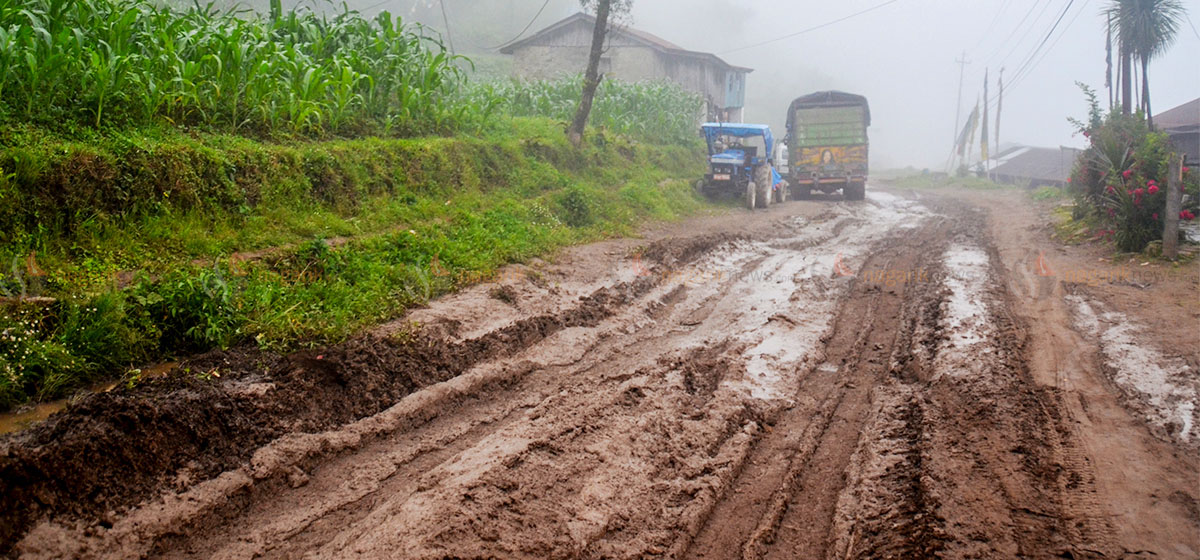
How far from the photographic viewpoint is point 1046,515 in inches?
139

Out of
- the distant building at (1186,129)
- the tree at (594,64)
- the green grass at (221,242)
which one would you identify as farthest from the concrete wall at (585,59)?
the green grass at (221,242)

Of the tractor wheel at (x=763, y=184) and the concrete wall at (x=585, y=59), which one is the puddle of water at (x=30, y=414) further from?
the concrete wall at (x=585, y=59)

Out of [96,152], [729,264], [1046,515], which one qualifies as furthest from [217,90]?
[1046,515]

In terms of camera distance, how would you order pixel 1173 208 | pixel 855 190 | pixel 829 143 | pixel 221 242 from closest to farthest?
pixel 221 242 → pixel 1173 208 → pixel 855 190 → pixel 829 143

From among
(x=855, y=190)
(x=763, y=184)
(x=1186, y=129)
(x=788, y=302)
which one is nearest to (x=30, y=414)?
(x=788, y=302)

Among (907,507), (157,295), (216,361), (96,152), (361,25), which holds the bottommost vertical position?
(907,507)

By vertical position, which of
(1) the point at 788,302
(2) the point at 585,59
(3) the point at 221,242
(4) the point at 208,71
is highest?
(2) the point at 585,59

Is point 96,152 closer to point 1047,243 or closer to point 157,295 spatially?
point 157,295

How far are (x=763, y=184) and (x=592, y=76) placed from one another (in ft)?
16.4

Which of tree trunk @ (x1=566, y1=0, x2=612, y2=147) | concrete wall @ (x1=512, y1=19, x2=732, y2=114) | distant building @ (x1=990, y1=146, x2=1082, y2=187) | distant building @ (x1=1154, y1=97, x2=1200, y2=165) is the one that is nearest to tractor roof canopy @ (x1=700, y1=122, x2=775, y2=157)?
tree trunk @ (x1=566, y1=0, x2=612, y2=147)

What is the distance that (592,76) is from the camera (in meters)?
15.2

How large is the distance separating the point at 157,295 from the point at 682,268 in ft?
21.1

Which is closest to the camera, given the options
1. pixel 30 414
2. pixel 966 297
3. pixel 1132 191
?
pixel 30 414

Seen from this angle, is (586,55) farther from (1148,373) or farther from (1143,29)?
(1148,373)
